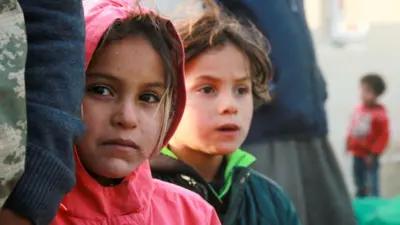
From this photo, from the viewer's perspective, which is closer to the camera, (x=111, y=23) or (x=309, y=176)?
(x=111, y=23)

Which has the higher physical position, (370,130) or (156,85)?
(156,85)

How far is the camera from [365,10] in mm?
9227

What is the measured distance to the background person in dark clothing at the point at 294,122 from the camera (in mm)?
2971

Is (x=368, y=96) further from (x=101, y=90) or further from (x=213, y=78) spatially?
(x=101, y=90)

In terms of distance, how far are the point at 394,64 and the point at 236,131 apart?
7.31 meters

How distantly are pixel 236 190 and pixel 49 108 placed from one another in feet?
3.79

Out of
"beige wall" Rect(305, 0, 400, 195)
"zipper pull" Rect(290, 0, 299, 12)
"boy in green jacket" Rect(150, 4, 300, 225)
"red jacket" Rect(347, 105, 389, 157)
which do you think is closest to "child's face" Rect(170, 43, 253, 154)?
"boy in green jacket" Rect(150, 4, 300, 225)

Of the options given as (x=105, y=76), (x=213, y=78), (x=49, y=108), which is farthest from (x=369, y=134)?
(x=49, y=108)

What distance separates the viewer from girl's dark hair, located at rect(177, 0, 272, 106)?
2281 mm

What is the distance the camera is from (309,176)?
3113 mm

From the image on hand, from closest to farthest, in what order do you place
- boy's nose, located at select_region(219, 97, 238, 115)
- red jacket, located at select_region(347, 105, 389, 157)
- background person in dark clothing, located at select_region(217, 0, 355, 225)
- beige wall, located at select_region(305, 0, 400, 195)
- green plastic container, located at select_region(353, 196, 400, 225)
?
boy's nose, located at select_region(219, 97, 238, 115), background person in dark clothing, located at select_region(217, 0, 355, 225), green plastic container, located at select_region(353, 196, 400, 225), red jacket, located at select_region(347, 105, 389, 157), beige wall, located at select_region(305, 0, 400, 195)

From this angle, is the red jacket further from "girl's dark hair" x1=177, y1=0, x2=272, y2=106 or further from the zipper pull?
"girl's dark hair" x1=177, y1=0, x2=272, y2=106

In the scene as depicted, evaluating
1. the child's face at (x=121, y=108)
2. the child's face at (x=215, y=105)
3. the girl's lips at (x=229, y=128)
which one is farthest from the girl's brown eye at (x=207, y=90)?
the child's face at (x=121, y=108)

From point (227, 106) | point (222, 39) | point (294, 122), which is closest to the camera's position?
point (227, 106)
